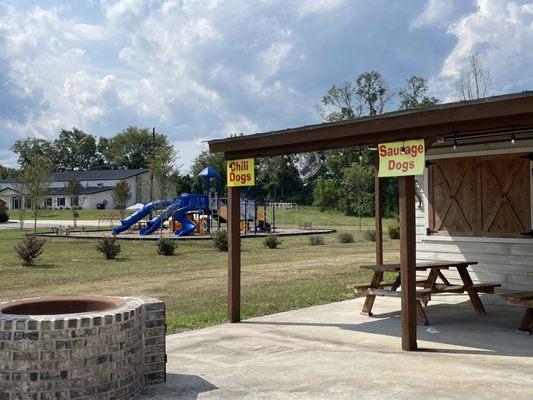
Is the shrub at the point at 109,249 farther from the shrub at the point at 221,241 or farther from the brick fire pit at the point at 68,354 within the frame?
the brick fire pit at the point at 68,354

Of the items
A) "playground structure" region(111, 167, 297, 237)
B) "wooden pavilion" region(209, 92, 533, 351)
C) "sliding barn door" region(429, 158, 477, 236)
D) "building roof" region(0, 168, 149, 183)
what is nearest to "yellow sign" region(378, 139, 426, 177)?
"wooden pavilion" region(209, 92, 533, 351)

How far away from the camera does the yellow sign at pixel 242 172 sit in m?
9.30

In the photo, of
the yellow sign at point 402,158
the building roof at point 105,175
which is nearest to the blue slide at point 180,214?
the yellow sign at point 402,158

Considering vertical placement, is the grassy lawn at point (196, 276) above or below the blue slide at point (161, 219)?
→ below

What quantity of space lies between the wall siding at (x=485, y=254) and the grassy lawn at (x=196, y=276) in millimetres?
1818

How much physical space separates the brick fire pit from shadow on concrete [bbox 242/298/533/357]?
3649 millimetres

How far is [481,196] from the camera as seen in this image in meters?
11.1

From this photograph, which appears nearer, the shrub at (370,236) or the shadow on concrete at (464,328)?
the shadow on concrete at (464,328)

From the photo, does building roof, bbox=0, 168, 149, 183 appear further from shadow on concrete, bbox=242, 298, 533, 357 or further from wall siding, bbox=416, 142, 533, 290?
shadow on concrete, bbox=242, 298, 533, 357

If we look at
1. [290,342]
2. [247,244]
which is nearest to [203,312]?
[290,342]

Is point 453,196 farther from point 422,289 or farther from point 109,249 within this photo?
point 109,249

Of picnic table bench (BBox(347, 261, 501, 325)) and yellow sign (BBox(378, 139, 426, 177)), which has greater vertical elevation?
yellow sign (BBox(378, 139, 426, 177))

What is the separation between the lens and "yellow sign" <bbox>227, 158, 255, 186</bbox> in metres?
9.30

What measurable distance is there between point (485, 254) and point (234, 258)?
4664 mm
